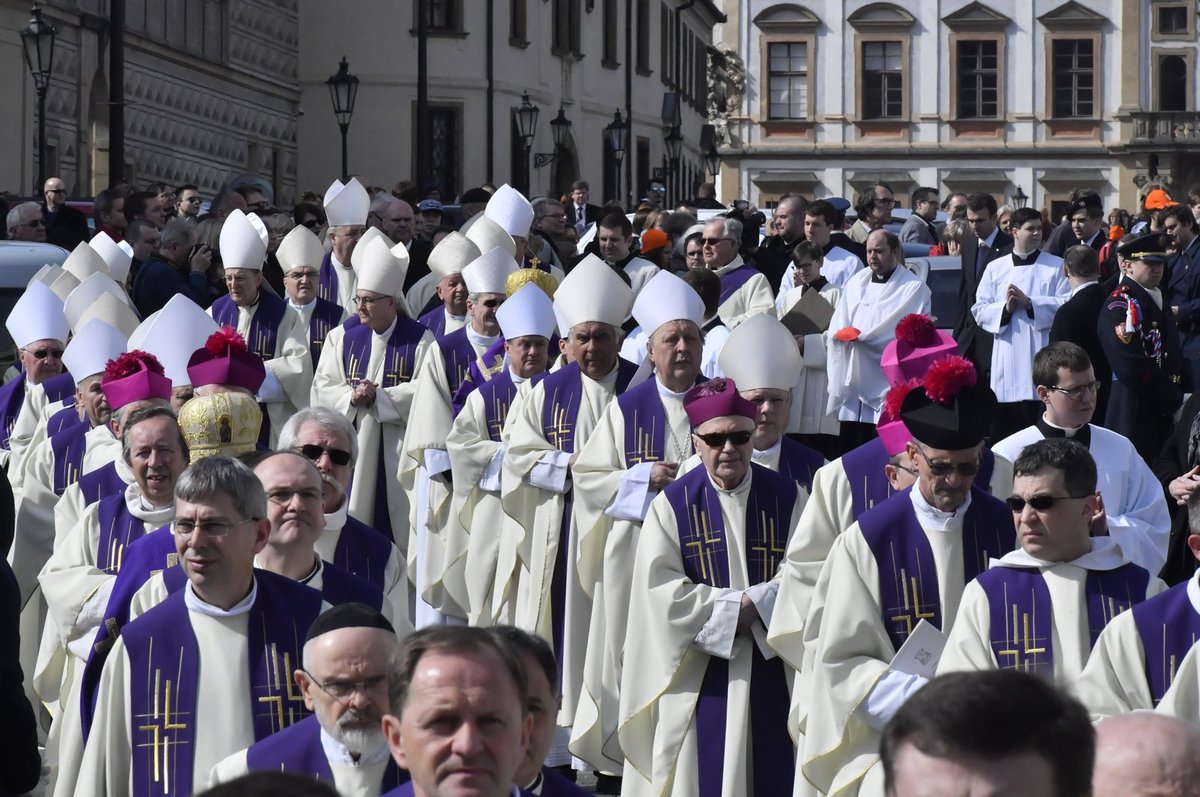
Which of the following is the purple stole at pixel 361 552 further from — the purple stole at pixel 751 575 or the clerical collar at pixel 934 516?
the clerical collar at pixel 934 516

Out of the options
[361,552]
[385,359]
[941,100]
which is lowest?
[361,552]

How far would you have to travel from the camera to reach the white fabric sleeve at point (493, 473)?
10.1m

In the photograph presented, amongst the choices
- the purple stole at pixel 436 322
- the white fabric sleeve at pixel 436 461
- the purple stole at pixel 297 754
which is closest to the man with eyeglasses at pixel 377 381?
the purple stole at pixel 436 322

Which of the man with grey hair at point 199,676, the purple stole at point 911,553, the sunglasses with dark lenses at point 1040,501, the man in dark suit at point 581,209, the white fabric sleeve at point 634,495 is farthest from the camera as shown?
the man in dark suit at point 581,209

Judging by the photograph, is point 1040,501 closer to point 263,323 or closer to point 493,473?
point 493,473

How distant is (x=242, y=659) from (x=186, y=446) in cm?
152

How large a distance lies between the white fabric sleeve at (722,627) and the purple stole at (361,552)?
105 cm

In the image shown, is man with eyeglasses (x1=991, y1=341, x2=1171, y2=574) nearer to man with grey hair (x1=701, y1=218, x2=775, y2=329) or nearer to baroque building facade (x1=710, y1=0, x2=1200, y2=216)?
man with grey hair (x1=701, y1=218, x2=775, y2=329)

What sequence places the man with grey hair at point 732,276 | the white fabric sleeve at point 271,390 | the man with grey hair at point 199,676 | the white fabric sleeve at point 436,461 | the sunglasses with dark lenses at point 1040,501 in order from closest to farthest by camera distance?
the man with grey hair at point 199,676 < the sunglasses with dark lenses at point 1040,501 < the white fabric sleeve at point 436,461 < the white fabric sleeve at point 271,390 < the man with grey hair at point 732,276

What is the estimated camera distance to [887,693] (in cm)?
635

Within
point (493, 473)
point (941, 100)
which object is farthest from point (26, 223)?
point (941, 100)

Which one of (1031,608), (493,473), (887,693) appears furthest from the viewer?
(493,473)

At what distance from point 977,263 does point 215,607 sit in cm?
984

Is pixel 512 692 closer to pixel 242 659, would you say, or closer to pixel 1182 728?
pixel 1182 728
